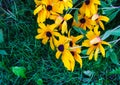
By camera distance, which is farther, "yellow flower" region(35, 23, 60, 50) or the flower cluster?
"yellow flower" region(35, 23, 60, 50)

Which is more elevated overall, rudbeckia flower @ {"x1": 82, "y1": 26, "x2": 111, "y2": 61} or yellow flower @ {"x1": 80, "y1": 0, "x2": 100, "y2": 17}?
yellow flower @ {"x1": 80, "y1": 0, "x2": 100, "y2": 17}

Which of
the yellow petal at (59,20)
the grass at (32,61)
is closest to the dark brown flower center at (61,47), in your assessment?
the yellow petal at (59,20)

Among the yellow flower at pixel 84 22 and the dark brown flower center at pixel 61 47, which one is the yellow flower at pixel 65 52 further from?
the yellow flower at pixel 84 22

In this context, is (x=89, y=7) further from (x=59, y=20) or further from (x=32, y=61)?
A: (x=32, y=61)

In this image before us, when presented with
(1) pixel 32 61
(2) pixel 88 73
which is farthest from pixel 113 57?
(1) pixel 32 61

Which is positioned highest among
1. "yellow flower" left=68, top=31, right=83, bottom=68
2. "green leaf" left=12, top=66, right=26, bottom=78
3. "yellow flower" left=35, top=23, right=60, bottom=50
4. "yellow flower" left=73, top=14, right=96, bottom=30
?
"yellow flower" left=73, top=14, right=96, bottom=30

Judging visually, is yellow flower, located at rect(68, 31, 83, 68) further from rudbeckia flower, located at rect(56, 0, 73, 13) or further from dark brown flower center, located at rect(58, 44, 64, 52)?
rudbeckia flower, located at rect(56, 0, 73, 13)

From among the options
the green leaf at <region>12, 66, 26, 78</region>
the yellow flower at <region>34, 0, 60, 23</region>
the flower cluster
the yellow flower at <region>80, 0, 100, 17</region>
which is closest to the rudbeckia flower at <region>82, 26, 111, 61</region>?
the flower cluster

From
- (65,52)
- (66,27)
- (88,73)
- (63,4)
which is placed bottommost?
(88,73)
